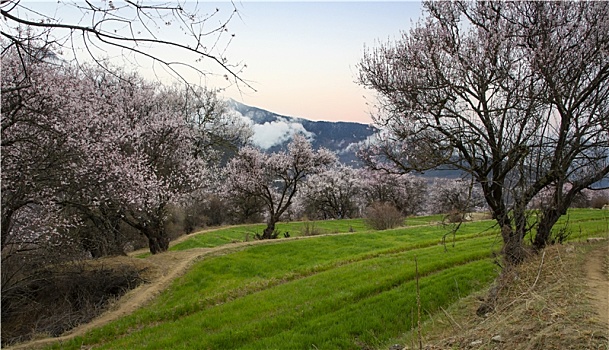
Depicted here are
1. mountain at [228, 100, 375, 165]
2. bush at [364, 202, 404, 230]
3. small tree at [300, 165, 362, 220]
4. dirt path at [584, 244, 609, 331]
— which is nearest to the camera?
dirt path at [584, 244, 609, 331]

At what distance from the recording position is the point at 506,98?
936 cm

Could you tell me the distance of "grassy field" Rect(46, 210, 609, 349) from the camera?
7.68m

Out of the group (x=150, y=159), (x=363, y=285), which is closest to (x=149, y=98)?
(x=150, y=159)

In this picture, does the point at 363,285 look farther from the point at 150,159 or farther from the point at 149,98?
the point at 149,98

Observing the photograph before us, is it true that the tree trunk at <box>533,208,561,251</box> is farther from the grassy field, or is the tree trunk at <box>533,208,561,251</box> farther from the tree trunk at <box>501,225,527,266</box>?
the tree trunk at <box>501,225,527,266</box>

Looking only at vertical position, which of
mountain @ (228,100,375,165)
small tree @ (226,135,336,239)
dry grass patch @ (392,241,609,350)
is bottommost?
dry grass patch @ (392,241,609,350)

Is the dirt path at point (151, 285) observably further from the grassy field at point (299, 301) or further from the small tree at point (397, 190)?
the small tree at point (397, 190)

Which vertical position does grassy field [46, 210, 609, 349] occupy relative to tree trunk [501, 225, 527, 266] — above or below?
below

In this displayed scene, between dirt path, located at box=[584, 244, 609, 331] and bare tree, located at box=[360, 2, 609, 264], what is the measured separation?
3.80 feet

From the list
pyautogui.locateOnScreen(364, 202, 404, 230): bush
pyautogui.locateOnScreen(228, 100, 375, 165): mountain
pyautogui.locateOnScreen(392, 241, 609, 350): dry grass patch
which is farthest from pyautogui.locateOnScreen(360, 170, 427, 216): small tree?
pyautogui.locateOnScreen(228, 100, 375, 165): mountain

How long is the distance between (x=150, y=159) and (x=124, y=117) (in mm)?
2604

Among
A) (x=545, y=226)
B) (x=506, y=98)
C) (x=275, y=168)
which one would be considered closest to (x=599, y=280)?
(x=545, y=226)

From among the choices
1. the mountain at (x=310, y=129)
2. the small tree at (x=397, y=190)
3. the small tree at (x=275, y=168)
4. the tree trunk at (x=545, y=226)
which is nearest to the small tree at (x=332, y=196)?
the small tree at (x=397, y=190)

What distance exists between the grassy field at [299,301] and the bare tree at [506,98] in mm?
1420
